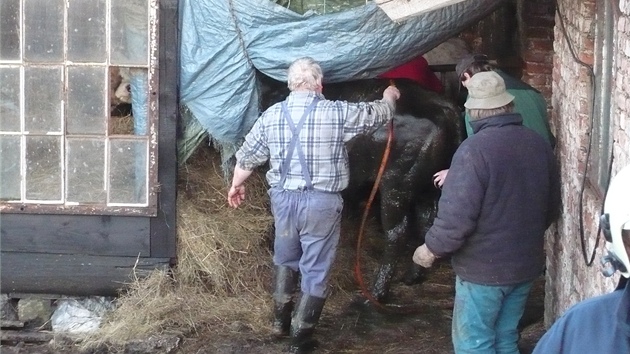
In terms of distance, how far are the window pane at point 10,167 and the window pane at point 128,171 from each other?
63 cm

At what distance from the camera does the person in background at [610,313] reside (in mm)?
2447

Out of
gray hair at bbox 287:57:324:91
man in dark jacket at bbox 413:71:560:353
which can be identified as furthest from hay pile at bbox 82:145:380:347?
man in dark jacket at bbox 413:71:560:353

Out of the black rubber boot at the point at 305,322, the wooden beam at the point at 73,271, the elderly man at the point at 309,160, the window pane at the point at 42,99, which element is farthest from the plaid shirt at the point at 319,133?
the window pane at the point at 42,99

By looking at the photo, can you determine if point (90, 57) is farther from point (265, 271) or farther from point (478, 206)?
point (478, 206)

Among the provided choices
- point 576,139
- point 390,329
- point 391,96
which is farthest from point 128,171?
point 576,139

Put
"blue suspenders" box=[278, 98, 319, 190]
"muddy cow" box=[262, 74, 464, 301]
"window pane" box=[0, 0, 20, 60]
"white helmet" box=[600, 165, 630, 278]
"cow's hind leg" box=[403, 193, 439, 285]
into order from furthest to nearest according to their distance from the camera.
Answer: "cow's hind leg" box=[403, 193, 439, 285]
"muddy cow" box=[262, 74, 464, 301]
"window pane" box=[0, 0, 20, 60]
"blue suspenders" box=[278, 98, 319, 190]
"white helmet" box=[600, 165, 630, 278]

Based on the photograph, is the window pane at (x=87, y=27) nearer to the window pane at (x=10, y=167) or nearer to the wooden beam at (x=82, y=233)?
the window pane at (x=10, y=167)

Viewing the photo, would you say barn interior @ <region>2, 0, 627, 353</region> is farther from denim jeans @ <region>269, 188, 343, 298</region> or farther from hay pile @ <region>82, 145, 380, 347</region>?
denim jeans @ <region>269, 188, 343, 298</region>

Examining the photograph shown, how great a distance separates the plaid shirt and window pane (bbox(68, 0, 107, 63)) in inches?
50.1

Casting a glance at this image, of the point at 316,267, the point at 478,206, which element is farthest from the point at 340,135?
the point at 478,206

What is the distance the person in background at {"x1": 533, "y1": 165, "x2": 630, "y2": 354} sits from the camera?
2447 millimetres

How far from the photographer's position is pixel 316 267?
242 inches

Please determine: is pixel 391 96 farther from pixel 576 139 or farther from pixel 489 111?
pixel 576 139

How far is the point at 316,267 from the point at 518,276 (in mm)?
1392
